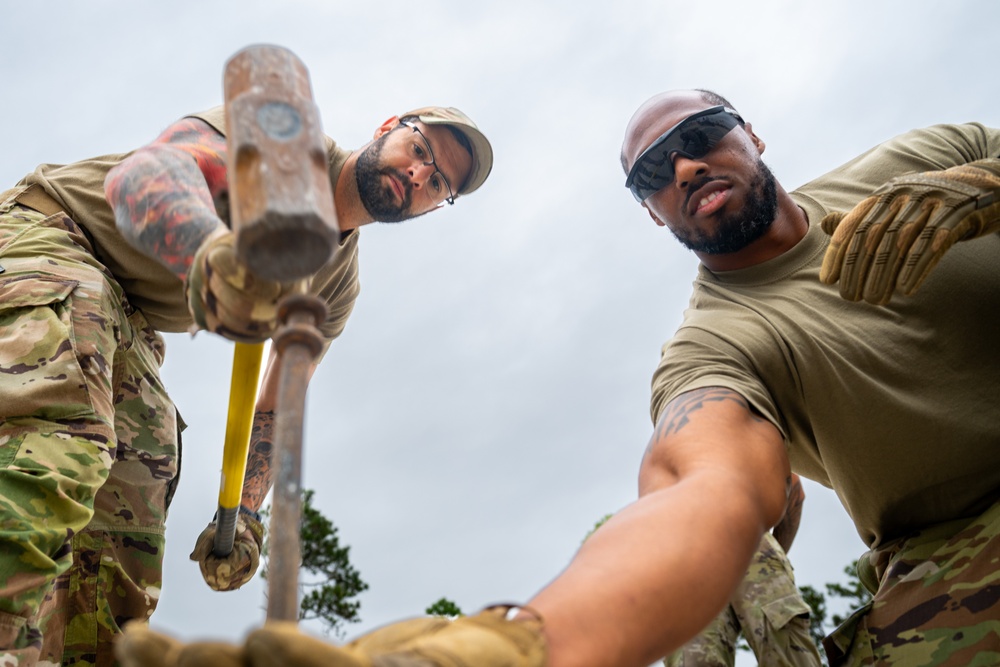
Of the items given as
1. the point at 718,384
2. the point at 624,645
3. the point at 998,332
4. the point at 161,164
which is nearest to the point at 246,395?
the point at 161,164

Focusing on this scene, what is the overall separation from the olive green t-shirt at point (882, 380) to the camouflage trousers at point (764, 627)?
514 mm

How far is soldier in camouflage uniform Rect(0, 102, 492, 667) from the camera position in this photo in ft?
8.07

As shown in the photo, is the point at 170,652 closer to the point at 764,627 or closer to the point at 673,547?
the point at 673,547

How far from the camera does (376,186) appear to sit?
12.8 ft

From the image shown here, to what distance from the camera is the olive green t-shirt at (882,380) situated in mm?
3031

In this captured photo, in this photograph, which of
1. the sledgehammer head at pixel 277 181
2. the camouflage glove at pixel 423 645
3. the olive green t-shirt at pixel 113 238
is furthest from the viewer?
the olive green t-shirt at pixel 113 238

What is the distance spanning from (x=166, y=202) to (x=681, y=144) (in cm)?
202

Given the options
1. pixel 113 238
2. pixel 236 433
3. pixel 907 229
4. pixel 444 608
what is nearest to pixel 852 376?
pixel 907 229

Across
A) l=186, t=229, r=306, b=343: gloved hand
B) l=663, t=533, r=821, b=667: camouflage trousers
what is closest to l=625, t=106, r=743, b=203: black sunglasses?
l=663, t=533, r=821, b=667: camouflage trousers

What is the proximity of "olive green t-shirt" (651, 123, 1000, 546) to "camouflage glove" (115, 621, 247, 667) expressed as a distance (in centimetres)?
187

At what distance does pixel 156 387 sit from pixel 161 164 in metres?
1.26

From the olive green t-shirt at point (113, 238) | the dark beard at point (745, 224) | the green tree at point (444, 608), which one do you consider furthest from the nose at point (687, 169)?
the green tree at point (444, 608)

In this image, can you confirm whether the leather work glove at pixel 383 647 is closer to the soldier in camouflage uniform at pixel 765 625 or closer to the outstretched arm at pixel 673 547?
the outstretched arm at pixel 673 547

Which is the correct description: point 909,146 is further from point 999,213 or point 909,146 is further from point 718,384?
point 718,384
